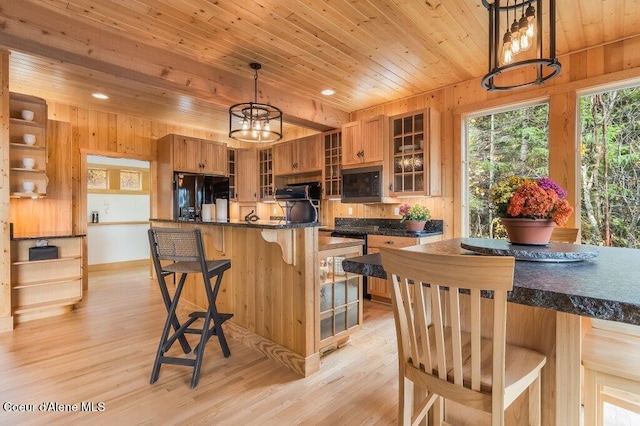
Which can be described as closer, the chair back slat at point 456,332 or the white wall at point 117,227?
the chair back slat at point 456,332

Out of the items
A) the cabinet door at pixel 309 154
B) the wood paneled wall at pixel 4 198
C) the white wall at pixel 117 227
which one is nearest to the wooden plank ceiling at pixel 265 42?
the wood paneled wall at pixel 4 198

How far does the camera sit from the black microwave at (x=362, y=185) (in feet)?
13.2

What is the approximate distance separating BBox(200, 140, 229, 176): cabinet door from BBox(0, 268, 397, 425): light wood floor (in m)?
2.93

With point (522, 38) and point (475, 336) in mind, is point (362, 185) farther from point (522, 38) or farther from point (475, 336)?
point (475, 336)

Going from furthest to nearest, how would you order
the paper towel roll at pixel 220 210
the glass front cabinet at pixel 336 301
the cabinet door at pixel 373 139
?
1. the cabinet door at pixel 373 139
2. the paper towel roll at pixel 220 210
3. the glass front cabinet at pixel 336 301

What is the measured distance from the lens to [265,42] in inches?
108

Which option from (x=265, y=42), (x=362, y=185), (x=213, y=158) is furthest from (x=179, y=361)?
(x=213, y=158)

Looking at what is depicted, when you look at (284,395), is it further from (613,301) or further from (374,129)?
(374,129)

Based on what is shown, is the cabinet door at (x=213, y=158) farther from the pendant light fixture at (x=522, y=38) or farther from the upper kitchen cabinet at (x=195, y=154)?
the pendant light fixture at (x=522, y=38)

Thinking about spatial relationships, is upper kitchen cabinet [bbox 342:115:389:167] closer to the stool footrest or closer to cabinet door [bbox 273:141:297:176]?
cabinet door [bbox 273:141:297:176]

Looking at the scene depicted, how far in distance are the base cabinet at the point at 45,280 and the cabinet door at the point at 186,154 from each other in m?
1.75

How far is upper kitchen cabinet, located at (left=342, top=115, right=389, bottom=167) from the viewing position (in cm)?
399

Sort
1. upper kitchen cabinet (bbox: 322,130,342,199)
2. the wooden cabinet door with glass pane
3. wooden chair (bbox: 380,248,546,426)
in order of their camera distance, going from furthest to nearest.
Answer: the wooden cabinet door with glass pane, upper kitchen cabinet (bbox: 322,130,342,199), wooden chair (bbox: 380,248,546,426)

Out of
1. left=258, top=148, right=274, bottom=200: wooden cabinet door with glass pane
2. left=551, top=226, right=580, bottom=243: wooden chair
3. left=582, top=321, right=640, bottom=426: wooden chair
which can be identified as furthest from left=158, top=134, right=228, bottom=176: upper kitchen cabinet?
left=582, top=321, right=640, bottom=426: wooden chair
